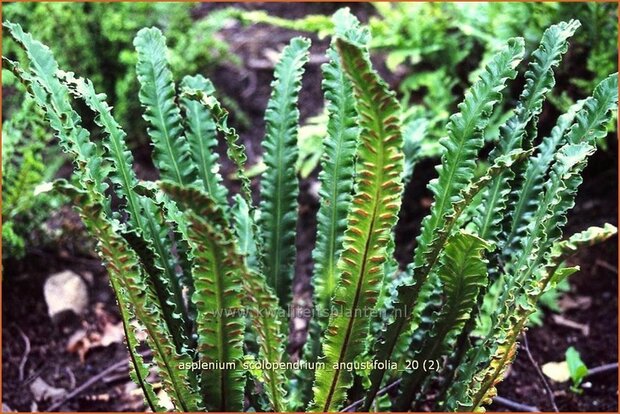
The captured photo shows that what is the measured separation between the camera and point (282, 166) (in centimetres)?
154

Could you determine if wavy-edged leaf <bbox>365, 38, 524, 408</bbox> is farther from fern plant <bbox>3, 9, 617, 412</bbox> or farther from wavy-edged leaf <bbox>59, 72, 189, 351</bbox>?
wavy-edged leaf <bbox>59, 72, 189, 351</bbox>

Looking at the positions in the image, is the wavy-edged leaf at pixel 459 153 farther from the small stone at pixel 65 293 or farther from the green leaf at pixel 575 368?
the small stone at pixel 65 293

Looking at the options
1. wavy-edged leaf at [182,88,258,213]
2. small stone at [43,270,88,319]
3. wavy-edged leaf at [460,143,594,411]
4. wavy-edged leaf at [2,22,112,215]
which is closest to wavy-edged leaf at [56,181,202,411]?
wavy-edged leaf at [2,22,112,215]

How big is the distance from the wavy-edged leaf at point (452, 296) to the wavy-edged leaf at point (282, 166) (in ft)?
1.12

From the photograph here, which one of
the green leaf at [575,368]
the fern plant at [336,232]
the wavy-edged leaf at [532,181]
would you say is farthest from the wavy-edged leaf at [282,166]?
the green leaf at [575,368]

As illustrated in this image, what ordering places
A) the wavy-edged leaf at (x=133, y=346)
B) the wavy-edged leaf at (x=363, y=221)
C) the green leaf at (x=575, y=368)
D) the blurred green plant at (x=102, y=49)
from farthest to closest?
the blurred green plant at (x=102, y=49)
the green leaf at (x=575, y=368)
the wavy-edged leaf at (x=133, y=346)
the wavy-edged leaf at (x=363, y=221)

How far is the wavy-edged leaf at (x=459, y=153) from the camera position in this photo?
1296 mm

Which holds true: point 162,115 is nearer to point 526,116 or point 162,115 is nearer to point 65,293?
point 526,116

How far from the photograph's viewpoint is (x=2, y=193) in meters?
2.21

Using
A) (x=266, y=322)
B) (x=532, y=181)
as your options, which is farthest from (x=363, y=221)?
(x=532, y=181)

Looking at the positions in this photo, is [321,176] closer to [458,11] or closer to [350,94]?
[350,94]

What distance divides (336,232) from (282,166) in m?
0.18

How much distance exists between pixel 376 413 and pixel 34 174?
1.23m

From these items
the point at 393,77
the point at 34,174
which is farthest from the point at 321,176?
the point at 393,77
